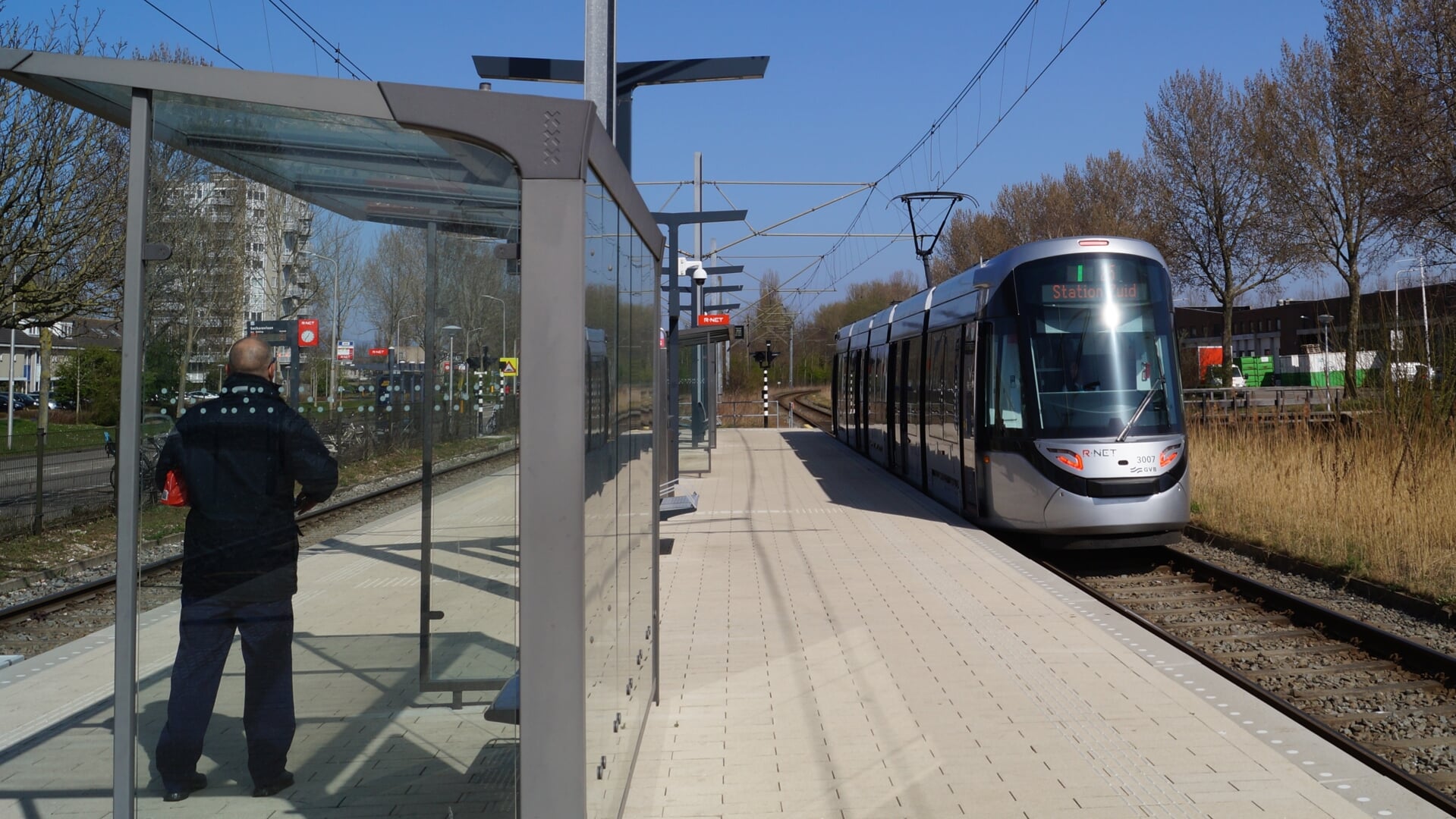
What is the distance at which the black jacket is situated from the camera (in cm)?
377

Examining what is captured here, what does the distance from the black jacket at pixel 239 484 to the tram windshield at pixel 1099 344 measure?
29.7 feet

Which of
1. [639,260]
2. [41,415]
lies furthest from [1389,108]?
[41,415]

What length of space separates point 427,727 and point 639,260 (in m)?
2.33

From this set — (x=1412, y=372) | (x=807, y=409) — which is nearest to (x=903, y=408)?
(x=1412, y=372)

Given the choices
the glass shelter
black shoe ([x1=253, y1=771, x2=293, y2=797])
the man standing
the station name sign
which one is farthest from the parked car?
black shoe ([x1=253, y1=771, x2=293, y2=797])

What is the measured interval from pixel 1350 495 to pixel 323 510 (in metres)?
11.6

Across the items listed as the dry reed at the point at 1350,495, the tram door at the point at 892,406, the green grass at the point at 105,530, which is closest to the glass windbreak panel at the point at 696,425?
the tram door at the point at 892,406

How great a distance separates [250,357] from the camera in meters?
3.79

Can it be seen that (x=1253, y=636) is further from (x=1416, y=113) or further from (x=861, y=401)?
(x=861, y=401)

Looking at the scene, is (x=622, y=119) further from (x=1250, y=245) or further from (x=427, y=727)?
(x=1250, y=245)

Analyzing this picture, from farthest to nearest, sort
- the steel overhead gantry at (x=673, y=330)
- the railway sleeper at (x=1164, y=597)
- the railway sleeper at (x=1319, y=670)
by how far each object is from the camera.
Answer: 1. the steel overhead gantry at (x=673, y=330)
2. the railway sleeper at (x=1164, y=597)
3. the railway sleeper at (x=1319, y=670)

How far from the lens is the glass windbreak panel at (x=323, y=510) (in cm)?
375

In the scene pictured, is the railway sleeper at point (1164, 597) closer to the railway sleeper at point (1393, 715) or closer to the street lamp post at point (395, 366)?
the railway sleeper at point (1393, 715)

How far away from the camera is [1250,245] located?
121ft
